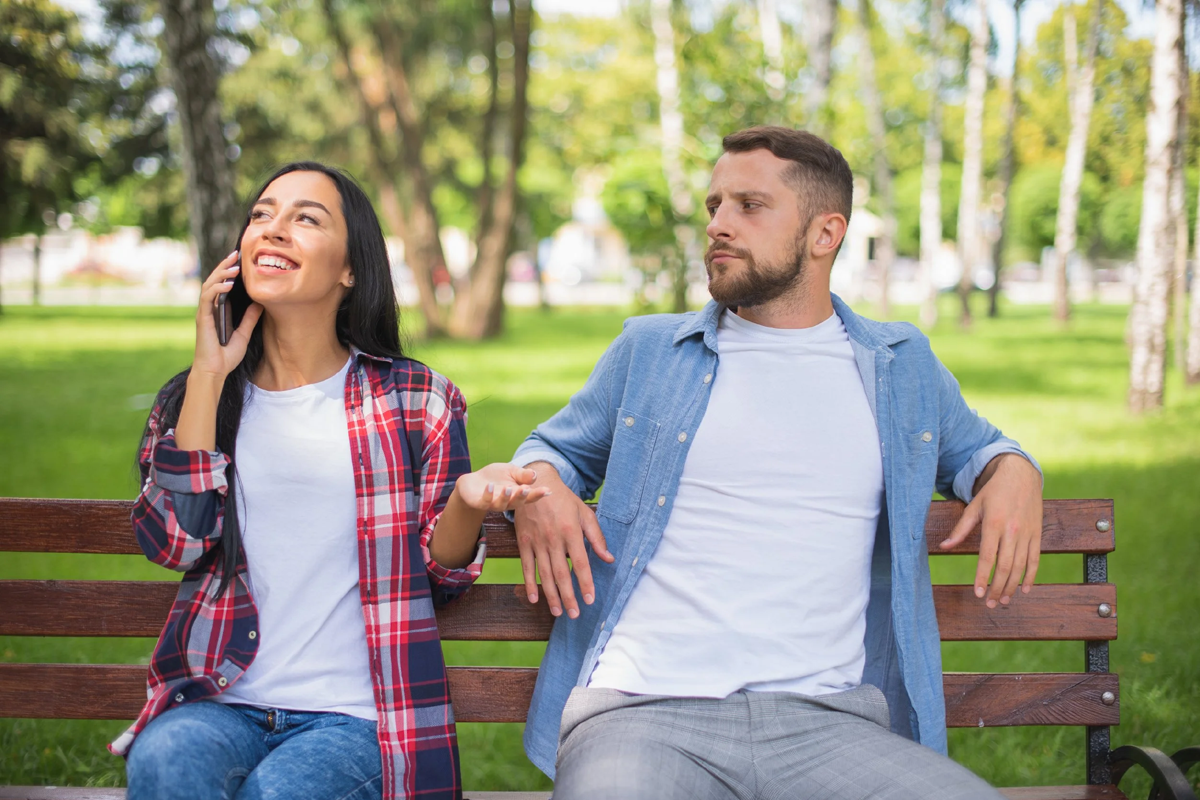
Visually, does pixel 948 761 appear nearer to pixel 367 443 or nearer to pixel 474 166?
pixel 367 443

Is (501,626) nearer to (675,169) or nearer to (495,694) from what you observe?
(495,694)

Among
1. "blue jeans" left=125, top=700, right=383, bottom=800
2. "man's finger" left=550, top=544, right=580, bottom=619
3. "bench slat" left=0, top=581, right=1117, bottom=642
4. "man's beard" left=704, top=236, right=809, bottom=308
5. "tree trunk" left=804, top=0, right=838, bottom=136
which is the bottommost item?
"blue jeans" left=125, top=700, right=383, bottom=800

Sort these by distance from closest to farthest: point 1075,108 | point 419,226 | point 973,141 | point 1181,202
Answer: point 1181,202 → point 419,226 → point 1075,108 → point 973,141

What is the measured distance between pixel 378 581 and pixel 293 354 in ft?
2.10

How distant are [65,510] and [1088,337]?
25.8 metres

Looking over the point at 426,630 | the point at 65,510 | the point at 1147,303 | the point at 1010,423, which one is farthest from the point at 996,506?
the point at 1147,303

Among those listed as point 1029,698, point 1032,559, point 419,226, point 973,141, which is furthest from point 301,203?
point 973,141

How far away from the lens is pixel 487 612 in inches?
116

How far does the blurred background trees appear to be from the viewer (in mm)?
13570

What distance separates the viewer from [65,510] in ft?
9.34

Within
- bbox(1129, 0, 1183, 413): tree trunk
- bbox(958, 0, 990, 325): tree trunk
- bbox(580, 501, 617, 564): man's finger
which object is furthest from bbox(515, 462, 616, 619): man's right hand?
bbox(958, 0, 990, 325): tree trunk

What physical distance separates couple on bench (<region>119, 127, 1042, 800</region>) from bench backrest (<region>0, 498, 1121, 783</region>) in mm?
140

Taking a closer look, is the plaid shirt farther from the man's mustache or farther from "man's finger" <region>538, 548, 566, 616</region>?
the man's mustache

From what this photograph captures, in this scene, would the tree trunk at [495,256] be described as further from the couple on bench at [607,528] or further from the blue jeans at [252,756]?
the blue jeans at [252,756]
